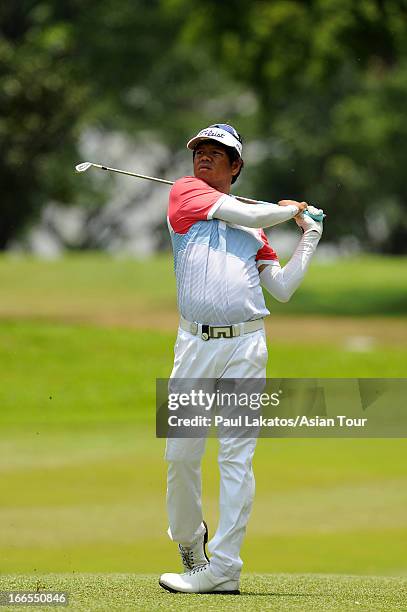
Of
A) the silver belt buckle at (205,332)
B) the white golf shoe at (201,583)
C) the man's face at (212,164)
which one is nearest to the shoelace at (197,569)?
the white golf shoe at (201,583)

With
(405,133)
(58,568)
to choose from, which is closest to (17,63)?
(405,133)

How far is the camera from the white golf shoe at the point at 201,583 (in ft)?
19.4

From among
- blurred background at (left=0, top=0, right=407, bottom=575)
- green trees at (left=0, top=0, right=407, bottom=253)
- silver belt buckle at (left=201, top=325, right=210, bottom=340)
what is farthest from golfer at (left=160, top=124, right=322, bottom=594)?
green trees at (left=0, top=0, right=407, bottom=253)

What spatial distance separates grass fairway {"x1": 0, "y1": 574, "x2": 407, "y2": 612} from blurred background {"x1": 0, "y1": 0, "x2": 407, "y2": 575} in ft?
4.49

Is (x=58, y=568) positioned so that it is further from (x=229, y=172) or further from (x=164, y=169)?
(x=164, y=169)

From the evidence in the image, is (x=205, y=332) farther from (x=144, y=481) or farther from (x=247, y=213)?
(x=144, y=481)

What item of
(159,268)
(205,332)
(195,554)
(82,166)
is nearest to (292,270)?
(205,332)

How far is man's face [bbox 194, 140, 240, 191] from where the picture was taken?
6.17 metres

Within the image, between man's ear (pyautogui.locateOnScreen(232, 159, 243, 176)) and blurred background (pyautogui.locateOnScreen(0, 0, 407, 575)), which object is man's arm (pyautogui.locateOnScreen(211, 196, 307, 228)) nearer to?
man's ear (pyautogui.locateOnScreen(232, 159, 243, 176))

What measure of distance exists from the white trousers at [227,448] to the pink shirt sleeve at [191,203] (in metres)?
0.49

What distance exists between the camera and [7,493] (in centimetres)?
1059

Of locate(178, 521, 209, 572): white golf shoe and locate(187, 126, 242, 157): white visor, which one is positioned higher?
locate(187, 126, 242, 157): white visor

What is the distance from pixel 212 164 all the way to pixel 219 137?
158 millimetres

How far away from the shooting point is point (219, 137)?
19.9 ft
